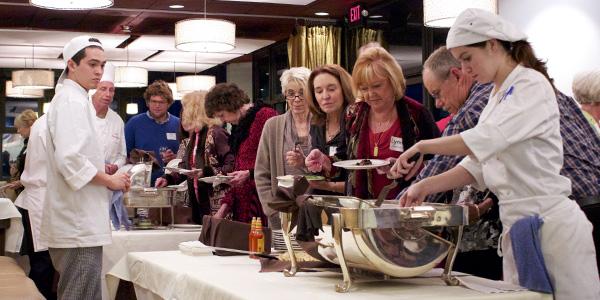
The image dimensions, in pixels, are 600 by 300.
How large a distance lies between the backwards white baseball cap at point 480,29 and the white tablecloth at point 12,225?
3.39 metres

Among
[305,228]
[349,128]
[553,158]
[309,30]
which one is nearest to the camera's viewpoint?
[553,158]

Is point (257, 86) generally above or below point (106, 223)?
above

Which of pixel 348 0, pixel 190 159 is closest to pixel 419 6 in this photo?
pixel 348 0

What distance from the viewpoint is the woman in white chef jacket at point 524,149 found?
1787mm

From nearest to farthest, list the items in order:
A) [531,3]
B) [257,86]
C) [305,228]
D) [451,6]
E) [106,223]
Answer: [305,228], [106,223], [451,6], [531,3], [257,86]

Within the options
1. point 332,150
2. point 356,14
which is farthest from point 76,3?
point 356,14

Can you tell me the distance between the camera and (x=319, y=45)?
327 inches

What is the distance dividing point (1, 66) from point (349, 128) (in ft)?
39.5

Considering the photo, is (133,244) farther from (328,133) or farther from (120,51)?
(120,51)

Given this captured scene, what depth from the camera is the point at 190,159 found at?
4559 mm

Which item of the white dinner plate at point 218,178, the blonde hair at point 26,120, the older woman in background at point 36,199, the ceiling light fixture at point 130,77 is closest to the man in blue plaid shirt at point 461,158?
the white dinner plate at point 218,178

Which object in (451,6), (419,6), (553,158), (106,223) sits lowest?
(106,223)

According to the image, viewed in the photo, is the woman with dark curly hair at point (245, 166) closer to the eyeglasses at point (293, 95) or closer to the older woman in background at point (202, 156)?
the older woman in background at point (202, 156)

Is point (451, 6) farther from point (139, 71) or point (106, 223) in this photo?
point (139, 71)
